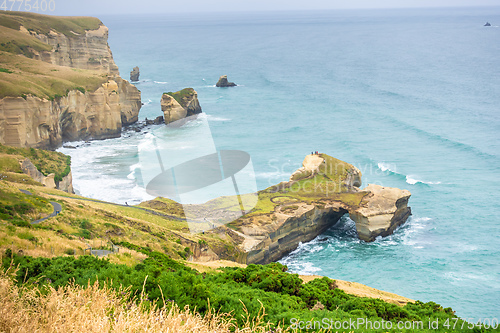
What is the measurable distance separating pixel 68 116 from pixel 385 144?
53.4m

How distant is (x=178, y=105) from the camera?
89688mm

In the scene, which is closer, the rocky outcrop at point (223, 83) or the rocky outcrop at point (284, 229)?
the rocky outcrop at point (284, 229)

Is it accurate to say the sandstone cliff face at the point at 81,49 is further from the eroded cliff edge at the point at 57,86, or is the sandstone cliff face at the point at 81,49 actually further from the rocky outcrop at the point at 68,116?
the rocky outcrop at the point at 68,116

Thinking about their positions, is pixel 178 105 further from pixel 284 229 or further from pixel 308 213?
pixel 284 229

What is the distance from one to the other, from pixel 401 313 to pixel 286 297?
642cm

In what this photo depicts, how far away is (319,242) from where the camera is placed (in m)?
49.0

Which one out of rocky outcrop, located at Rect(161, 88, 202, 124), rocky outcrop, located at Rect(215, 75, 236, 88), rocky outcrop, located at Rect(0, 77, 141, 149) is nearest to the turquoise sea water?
rocky outcrop, located at Rect(215, 75, 236, 88)

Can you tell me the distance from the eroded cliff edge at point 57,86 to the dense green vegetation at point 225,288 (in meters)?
38.5

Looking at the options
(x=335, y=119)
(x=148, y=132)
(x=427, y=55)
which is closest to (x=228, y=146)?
(x=148, y=132)

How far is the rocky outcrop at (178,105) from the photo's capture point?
88.2 meters

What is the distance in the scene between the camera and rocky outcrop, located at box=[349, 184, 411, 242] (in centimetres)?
4762

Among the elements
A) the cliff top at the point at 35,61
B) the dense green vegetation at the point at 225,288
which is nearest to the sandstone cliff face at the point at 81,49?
the cliff top at the point at 35,61

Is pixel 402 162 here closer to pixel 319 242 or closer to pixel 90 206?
pixel 319 242

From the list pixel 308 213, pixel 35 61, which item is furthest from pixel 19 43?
pixel 308 213
